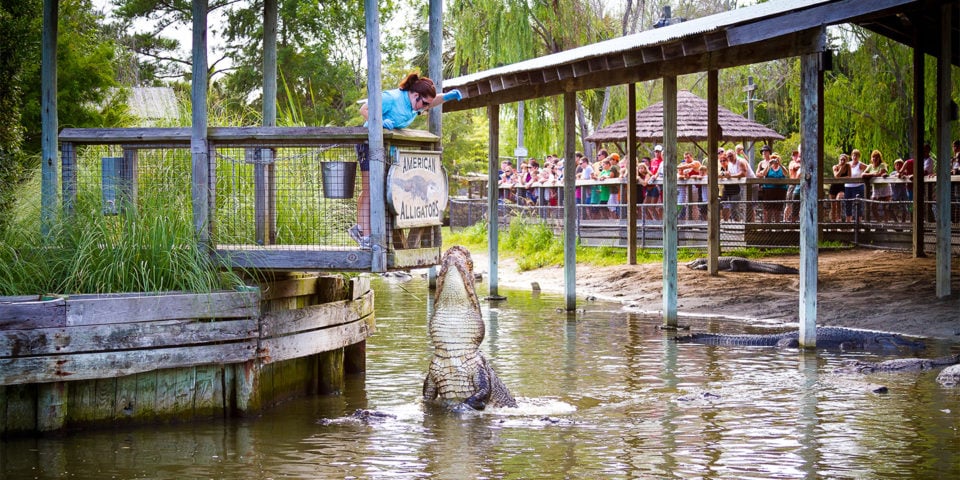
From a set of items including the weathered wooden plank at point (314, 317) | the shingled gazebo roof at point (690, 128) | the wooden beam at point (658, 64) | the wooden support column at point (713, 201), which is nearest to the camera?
the weathered wooden plank at point (314, 317)

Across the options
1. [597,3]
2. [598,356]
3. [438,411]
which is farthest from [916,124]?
[597,3]

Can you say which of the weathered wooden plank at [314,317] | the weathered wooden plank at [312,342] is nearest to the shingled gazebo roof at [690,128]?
the weathered wooden plank at [314,317]

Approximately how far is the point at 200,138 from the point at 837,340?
25.0 feet

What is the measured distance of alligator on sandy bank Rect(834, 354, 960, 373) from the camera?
11.8 m

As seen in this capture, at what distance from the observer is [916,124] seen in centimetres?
1842

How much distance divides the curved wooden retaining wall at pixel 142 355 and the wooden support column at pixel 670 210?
6.23m

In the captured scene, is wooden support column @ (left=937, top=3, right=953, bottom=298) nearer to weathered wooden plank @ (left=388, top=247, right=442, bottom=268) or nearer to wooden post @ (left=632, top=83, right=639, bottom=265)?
wooden post @ (left=632, top=83, right=639, bottom=265)

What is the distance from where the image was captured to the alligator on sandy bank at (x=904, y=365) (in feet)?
38.6

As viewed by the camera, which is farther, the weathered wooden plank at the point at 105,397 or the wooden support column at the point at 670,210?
the wooden support column at the point at 670,210

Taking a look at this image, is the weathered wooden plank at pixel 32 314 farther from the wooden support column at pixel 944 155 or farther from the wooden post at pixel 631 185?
the wooden post at pixel 631 185

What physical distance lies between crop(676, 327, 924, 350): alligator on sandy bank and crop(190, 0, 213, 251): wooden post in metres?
6.81

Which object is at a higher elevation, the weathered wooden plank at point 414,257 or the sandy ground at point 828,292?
the weathered wooden plank at point 414,257

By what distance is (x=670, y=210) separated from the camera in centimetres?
1526

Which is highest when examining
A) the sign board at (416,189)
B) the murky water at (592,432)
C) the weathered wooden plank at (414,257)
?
the sign board at (416,189)
